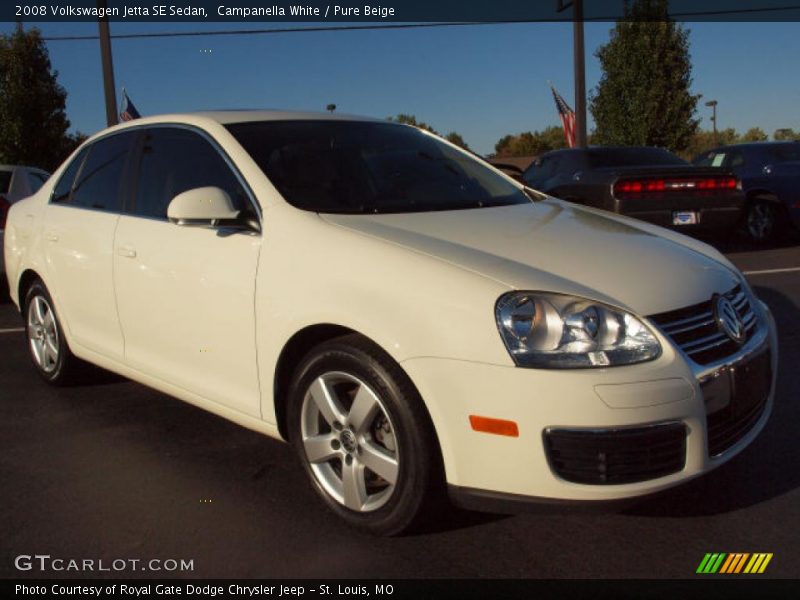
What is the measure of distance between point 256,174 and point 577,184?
6964 millimetres

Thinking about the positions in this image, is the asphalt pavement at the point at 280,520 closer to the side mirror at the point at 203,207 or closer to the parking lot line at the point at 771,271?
the side mirror at the point at 203,207

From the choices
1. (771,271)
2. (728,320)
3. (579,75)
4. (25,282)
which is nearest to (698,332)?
(728,320)

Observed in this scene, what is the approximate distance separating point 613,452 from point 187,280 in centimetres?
188

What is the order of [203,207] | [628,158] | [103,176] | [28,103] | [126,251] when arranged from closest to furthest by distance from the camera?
[203,207]
[126,251]
[103,176]
[628,158]
[28,103]

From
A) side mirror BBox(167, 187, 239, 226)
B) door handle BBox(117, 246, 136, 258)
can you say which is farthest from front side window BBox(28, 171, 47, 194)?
side mirror BBox(167, 187, 239, 226)

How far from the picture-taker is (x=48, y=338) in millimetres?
4879

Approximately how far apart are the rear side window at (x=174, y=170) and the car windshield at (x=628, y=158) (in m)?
6.85

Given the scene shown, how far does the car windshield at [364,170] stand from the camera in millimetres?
3406

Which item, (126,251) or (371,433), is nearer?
(371,433)

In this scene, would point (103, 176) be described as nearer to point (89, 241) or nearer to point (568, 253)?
point (89, 241)

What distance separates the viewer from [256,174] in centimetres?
337

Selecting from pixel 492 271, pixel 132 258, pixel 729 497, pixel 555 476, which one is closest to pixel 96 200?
pixel 132 258

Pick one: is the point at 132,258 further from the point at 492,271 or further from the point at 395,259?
the point at 492,271
